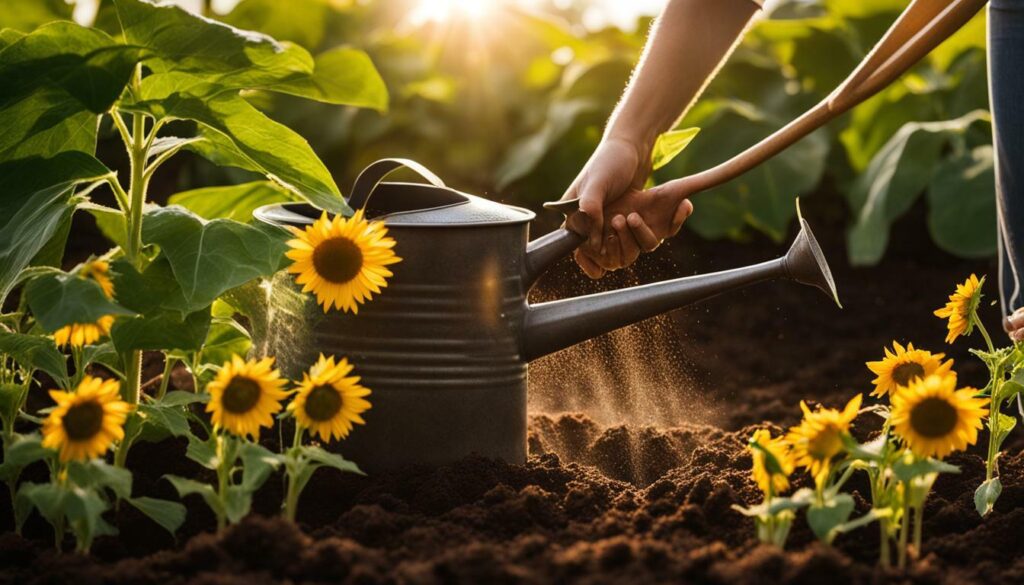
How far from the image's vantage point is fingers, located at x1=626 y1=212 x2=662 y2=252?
2.22 metres

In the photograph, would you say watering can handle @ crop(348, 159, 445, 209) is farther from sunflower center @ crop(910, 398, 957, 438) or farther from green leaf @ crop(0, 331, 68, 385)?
sunflower center @ crop(910, 398, 957, 438)

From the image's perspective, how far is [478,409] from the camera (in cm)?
206

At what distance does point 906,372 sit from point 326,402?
2.87ft

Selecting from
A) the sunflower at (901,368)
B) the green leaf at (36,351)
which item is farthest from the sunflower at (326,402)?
the sunflower at (901,368)

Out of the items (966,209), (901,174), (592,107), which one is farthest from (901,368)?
(592,107)

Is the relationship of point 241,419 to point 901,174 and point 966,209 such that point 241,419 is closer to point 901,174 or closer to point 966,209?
point 966,209

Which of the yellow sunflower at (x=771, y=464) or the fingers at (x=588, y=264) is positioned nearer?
the yellow sunflower at (x=771, y=464)

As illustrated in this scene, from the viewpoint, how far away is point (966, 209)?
160 inches

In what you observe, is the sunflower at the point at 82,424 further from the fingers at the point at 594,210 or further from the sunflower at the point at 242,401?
the fingers at the point at 594,210

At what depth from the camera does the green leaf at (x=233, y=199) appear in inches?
94.0

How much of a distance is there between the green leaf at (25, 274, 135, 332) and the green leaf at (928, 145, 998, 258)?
3055 millimetres

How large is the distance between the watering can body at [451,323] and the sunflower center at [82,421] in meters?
0.51

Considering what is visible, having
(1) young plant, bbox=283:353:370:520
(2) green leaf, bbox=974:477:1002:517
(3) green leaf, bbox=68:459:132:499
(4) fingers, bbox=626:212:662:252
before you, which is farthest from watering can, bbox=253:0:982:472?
(3) green leaf, bbox=68:459:132:499

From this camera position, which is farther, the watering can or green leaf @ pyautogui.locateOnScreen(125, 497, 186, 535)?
the watering can
